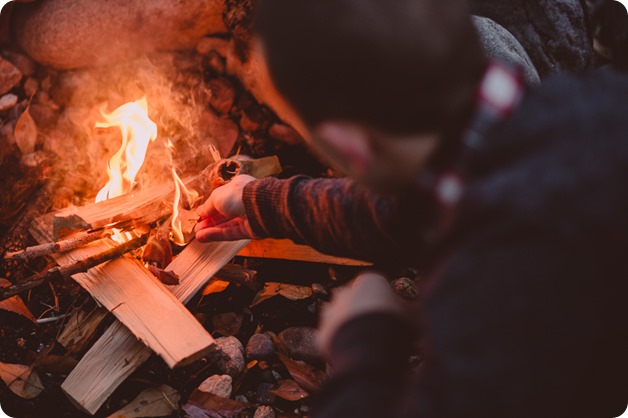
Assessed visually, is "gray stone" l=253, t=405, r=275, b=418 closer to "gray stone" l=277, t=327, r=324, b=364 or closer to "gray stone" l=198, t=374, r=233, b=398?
"gray stone" l=198, t=374, r=233, b=398

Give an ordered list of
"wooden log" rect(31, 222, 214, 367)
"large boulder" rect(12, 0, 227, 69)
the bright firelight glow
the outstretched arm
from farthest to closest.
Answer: "large boulder" rect(12, 0, 227, 69) → the bright firelight glow → "wooden log" rect(31, 222, 214, 367) → the outstretched arm

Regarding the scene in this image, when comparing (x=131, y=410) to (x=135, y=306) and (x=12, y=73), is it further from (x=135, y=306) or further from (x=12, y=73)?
(x=12, y=73)

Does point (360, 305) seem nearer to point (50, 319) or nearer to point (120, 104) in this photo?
point (50, 319)

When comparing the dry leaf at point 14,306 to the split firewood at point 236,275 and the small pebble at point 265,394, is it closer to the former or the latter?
the split firewood at point 236,275

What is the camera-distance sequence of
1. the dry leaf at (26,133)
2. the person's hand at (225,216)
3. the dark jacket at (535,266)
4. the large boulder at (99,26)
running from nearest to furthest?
the dark jacket at (535,266), the person's hand at (225,216), the dry leaf at (26,133), the large boulder at (99,26)

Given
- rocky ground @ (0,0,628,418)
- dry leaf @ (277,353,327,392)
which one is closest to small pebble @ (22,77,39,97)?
rocky ground @ (0,0,628,418)

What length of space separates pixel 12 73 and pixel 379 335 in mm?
2708

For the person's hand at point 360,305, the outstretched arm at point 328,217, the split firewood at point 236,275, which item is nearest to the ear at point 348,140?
the person's hand at point 360,305

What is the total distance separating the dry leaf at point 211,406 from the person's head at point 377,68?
149 cm

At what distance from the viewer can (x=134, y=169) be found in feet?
9.61

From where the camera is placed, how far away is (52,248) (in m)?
2.48

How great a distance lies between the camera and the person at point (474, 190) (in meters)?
1.09

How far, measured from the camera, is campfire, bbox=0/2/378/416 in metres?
2.39

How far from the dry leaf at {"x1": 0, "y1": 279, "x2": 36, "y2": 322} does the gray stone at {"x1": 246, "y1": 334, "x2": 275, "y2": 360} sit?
3.33 feet
